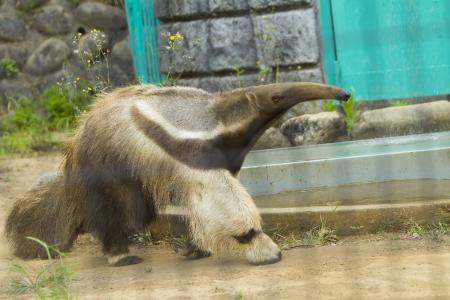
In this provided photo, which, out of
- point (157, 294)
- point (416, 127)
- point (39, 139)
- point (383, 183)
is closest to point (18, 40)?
point (39, 139)

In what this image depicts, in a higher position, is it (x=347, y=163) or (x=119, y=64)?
(x=119, y=64)

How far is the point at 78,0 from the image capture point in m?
11.2

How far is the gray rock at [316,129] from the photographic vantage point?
25.6 feet

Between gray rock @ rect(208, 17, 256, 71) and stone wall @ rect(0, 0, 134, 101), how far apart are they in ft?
8.74

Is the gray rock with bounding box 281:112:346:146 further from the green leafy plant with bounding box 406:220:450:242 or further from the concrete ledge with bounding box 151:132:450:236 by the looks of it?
the green leafy plant with bounding box 406:220:450:242

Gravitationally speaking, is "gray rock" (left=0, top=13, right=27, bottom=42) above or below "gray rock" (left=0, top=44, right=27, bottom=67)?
above

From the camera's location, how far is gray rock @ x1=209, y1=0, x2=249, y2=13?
843 cm

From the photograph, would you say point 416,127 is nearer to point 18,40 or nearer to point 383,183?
point 383,183

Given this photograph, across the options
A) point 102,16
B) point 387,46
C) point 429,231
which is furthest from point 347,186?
point 102,16

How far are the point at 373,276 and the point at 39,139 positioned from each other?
631cm

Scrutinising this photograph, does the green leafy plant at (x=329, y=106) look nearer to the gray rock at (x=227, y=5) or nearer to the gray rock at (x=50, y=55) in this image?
the gray rock at (x=227, y=5)

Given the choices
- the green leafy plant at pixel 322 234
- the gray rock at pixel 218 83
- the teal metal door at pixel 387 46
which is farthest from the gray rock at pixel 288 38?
the green leafy plant at pixel 322 234

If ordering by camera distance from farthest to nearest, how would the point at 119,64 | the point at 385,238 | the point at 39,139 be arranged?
1. the point at 119,64
2. the point at 39,139
3. the point at 385,238

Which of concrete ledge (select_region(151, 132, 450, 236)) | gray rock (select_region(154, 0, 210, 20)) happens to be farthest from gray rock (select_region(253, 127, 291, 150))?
concrete ledge (select_region(151, 132, 450, 236))
